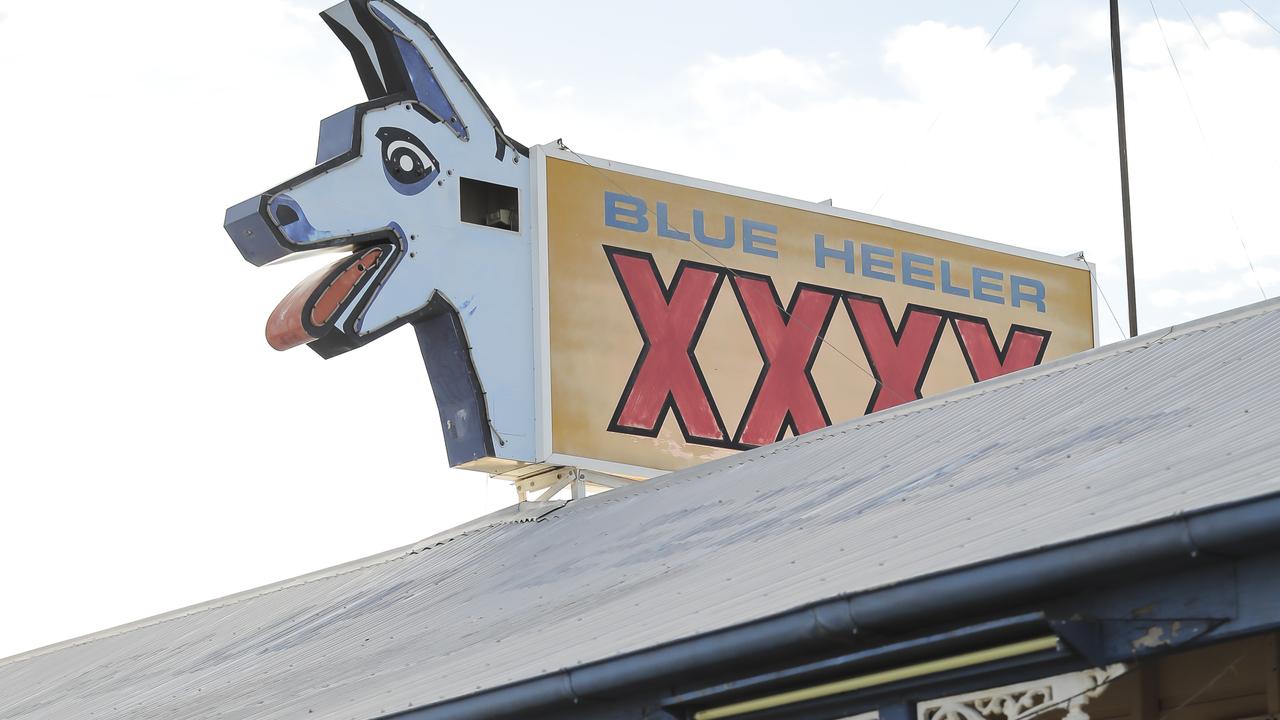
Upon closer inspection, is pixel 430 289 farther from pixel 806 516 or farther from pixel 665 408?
pixel 806 516

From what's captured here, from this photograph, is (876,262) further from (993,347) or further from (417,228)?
(417,228)

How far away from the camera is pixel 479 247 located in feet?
56.8

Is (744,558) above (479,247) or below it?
below

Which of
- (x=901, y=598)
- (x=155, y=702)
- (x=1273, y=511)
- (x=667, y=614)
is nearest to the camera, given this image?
(x=1273, y=511)

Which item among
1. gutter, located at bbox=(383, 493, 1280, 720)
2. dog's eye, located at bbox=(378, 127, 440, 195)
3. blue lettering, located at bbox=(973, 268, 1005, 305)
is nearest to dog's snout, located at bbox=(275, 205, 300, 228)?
dog's eye, located at bbox=(378, 127, 440, 195)

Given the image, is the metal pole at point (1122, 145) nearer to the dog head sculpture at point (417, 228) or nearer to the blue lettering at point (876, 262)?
the blue lettering at point (876, 262)

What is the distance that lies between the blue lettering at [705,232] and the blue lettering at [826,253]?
100 cm

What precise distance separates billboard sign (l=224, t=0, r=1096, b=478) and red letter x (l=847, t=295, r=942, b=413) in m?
0.02

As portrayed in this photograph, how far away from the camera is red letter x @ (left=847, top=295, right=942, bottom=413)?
19.7m

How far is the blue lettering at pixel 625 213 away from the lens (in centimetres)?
1820

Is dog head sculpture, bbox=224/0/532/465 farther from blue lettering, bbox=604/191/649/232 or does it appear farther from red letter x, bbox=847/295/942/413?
red letter x, bbox=847/295/942/413

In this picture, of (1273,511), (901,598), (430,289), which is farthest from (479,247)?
(1273,511)

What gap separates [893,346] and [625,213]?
11.1 ft

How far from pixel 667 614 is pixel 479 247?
8.54 m
